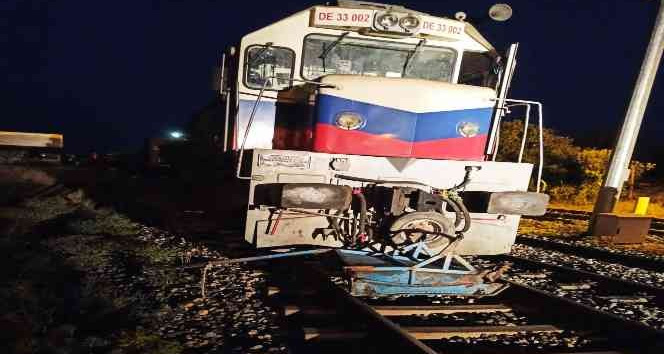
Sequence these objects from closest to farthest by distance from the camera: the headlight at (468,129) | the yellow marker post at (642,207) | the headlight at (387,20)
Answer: the headlight at (468,129), the headlight at (387,20), the yellow marker post at (642,207)

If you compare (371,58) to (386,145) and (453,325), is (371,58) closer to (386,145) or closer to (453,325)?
(386,145)

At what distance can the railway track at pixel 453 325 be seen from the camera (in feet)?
8.99

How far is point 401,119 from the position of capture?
436 cm

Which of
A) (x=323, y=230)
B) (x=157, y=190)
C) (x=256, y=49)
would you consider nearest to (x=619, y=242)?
(x=323, y=230)

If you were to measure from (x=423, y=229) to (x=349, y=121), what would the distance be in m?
1.32

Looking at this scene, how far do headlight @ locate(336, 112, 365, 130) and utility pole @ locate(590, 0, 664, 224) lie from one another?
19.0ft

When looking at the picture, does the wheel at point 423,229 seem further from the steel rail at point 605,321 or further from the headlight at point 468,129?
the headlight at point 468,129

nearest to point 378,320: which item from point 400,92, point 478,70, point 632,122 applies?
point 400,92

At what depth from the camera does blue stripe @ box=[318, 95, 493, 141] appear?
14.0 ft

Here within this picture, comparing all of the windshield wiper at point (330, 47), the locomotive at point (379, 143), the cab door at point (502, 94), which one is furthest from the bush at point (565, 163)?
the windshield wiper at point (330, 47)

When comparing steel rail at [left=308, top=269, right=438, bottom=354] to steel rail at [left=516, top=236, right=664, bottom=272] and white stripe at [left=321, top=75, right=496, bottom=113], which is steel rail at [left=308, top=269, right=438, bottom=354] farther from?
steel rail at [left=516, top=236, right=664, bottom=272]

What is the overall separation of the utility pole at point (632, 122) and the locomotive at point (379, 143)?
14.5ft

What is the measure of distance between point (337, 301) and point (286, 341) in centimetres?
65

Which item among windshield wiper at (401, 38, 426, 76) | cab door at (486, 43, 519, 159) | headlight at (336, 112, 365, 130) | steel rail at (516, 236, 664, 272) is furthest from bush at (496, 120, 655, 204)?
headlight at (336, 112, 365, 130)
